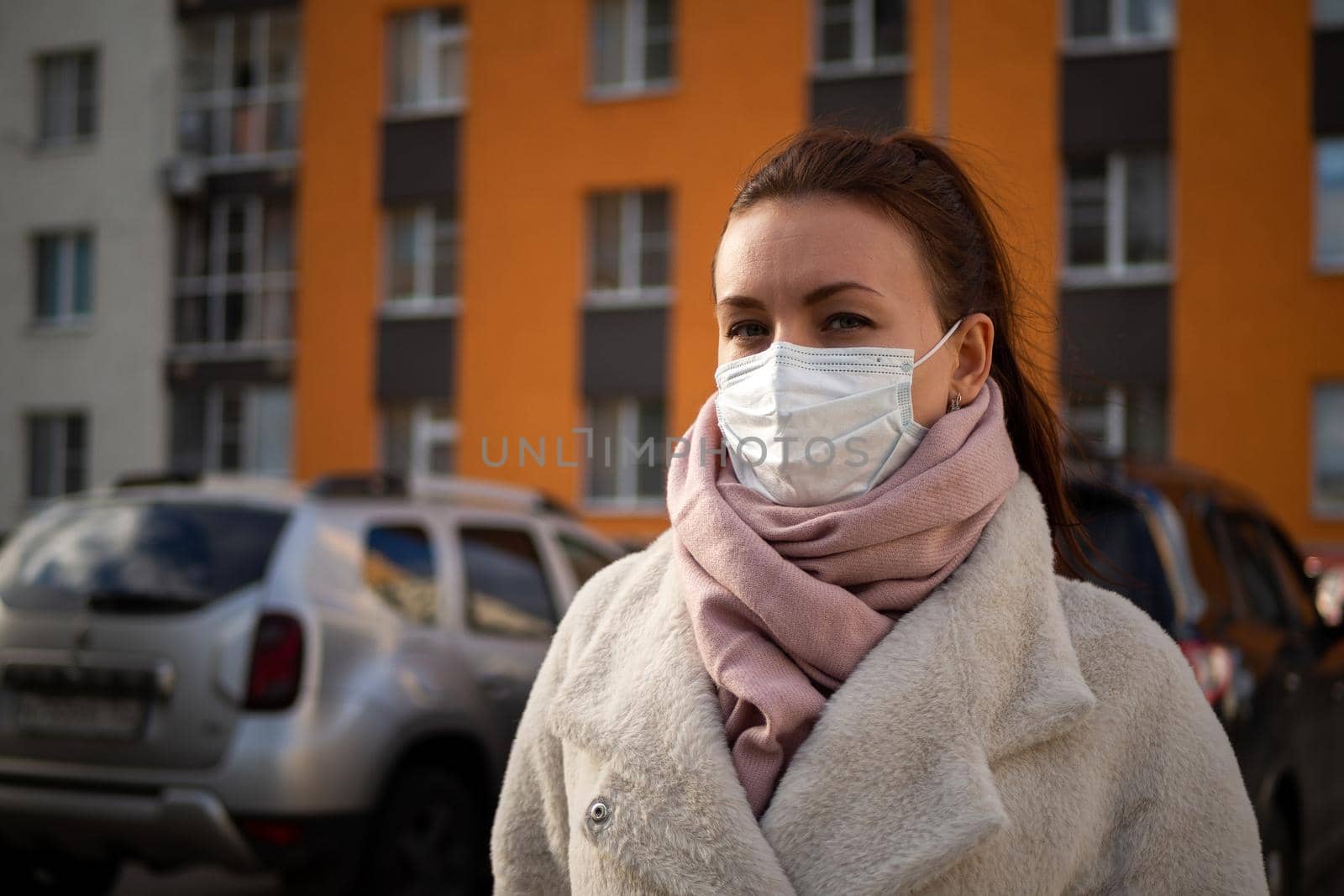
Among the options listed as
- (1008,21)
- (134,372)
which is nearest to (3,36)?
(134,372)

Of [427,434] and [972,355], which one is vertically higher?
[427,434]

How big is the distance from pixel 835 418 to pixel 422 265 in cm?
1973

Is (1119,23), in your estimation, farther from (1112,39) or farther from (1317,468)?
(1317,468)

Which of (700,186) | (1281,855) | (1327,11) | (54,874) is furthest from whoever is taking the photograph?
(700,186)

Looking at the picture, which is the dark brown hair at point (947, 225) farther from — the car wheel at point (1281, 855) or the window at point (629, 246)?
the window at point (629, 246)

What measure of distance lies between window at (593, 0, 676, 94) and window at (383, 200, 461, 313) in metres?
3.22

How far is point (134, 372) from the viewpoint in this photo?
2303cm

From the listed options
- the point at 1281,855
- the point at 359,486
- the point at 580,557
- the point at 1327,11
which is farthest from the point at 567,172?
the point at 1281,855

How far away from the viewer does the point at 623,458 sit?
1905 cm

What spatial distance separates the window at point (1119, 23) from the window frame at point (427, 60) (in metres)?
9.02

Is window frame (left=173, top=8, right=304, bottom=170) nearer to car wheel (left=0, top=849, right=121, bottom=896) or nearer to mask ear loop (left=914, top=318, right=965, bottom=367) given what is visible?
car wheel (left=0, top=849, right=121, bottom=896)

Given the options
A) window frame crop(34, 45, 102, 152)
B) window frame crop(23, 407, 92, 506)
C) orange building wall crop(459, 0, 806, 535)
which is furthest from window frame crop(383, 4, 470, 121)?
window frame crop(23, 407, 92, 506)

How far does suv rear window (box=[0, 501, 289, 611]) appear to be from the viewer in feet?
16.8

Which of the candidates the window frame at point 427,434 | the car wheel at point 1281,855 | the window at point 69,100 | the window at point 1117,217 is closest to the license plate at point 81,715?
the car wheel at point 1281,855
